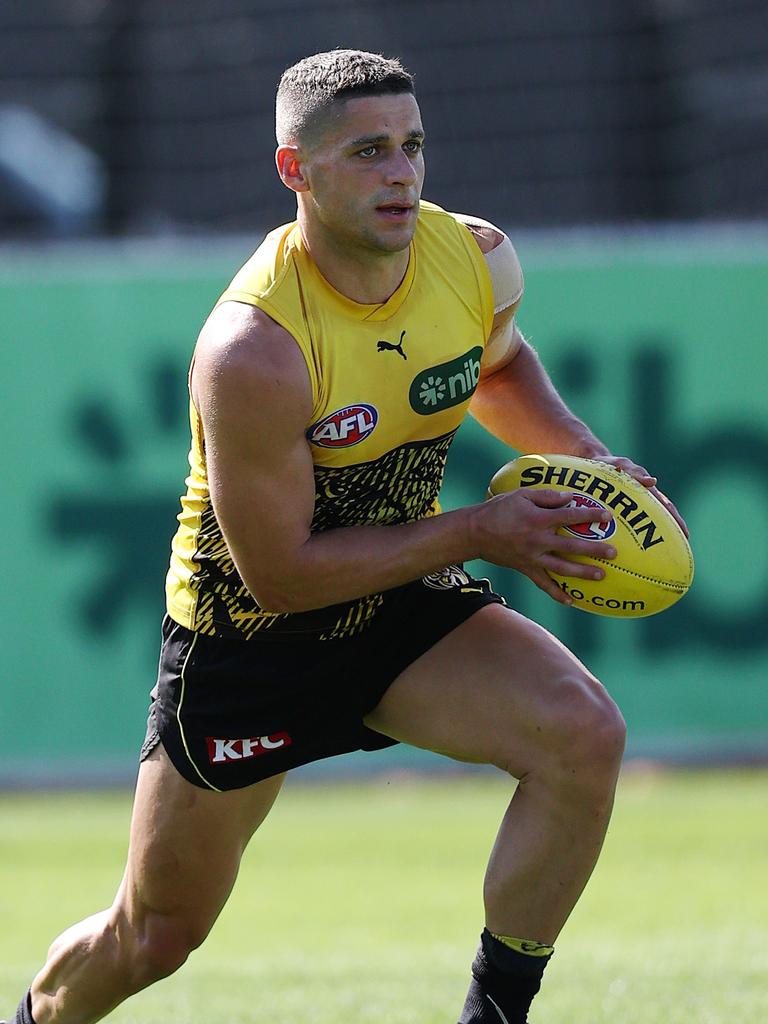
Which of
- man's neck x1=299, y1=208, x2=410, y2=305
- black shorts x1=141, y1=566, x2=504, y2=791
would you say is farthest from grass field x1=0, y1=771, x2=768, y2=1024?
man's neck x1=299, y1=208, x2=410, y2=305

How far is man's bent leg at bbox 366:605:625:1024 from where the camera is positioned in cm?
439

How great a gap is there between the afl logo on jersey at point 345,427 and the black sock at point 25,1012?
176 cm

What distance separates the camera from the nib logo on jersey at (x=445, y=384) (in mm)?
4551

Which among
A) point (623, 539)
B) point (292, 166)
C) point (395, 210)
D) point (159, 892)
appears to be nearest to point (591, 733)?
point (623, 539)

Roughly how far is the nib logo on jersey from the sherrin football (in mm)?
263

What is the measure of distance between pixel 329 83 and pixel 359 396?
73 cm

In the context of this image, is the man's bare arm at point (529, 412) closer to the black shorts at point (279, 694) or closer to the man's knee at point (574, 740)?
the black shorts at point (279, 694)

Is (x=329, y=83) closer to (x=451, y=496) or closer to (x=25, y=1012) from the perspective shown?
(x=25, y=1012)

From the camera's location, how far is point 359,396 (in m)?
4.45

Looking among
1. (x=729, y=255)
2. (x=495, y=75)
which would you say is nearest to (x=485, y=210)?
(x=495, y=75)

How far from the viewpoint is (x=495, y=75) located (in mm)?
15711

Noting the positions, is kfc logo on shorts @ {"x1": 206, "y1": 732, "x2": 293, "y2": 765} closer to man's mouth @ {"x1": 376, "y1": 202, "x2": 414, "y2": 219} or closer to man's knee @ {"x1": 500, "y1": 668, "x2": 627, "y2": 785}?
man's knee @ {"x1": 500, "y1": 668, "x2": 627, "y2": 785}

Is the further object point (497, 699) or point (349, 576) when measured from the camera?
point (497, 699)

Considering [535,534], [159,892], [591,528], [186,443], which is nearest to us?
[535,534]
